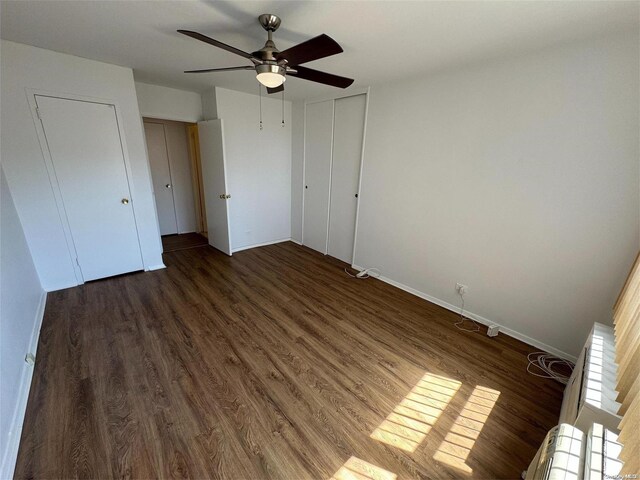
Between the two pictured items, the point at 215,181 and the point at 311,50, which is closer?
the point at 311,50

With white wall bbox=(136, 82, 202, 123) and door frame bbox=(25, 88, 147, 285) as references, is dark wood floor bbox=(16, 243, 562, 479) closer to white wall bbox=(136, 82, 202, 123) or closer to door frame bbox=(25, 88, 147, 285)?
door frame bbox=(25, 88, 147, 285)

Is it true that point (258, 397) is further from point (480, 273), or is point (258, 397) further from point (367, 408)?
point (480, 273)

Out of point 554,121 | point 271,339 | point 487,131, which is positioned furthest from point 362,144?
point 271,339

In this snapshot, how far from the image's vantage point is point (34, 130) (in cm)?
252

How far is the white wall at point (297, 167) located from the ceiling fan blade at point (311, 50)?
8.49ft

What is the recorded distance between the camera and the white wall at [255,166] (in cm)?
383

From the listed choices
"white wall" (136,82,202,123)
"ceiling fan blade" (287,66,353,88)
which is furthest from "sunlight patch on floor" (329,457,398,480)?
"white wall" (136,82,202,123)

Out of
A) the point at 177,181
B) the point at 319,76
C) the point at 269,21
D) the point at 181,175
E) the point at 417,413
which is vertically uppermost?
the point at 269,21

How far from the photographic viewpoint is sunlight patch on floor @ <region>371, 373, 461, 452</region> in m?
1.50

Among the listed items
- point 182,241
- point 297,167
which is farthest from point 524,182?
point 182,241

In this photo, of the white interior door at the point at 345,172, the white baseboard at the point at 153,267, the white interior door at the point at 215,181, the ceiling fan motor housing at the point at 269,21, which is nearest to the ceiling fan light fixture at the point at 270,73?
the ceiling fan motor housing at the point at 269,21

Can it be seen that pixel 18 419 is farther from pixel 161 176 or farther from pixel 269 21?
pixel 161 176

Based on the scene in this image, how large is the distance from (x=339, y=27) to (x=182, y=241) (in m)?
4.24

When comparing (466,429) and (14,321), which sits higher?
(14,321)
